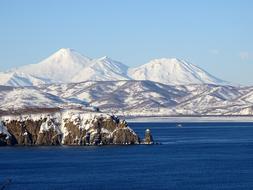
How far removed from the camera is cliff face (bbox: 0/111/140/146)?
12588cm

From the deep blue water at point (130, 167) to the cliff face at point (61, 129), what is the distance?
516 cm

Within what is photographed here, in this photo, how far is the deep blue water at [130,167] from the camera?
250 feet

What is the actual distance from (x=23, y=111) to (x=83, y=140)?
1333cm

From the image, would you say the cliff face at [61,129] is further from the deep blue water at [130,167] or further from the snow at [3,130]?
the deep blue water at [130,167]

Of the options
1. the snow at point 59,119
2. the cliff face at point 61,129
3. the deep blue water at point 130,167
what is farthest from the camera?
the cliff face at point 61,129

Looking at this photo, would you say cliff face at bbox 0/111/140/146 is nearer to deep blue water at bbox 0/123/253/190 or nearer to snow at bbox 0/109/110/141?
snow at bbox 0/109/110/141

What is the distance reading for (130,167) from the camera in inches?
3622

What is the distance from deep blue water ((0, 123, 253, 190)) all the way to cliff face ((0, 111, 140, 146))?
5.16 meters

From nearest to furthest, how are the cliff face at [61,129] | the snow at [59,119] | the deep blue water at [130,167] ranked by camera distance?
the deep blue water at [130,167] < the snow at [59,119] < the cliff face at [61,129]

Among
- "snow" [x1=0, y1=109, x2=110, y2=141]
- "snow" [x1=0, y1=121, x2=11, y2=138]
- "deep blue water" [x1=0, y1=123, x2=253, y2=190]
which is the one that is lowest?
"deep blue water" [x1=0, y1=123, x2=253, y2=190]

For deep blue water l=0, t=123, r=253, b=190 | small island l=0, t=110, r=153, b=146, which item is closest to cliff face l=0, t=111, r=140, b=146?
small island l=0, t=110, r=153, b=146

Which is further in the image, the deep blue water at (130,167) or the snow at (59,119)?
the snow at (59,119)

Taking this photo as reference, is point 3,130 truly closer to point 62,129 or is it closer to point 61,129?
point 61,129

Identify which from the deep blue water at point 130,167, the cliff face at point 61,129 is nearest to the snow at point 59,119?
the cliff face at point 61,129
